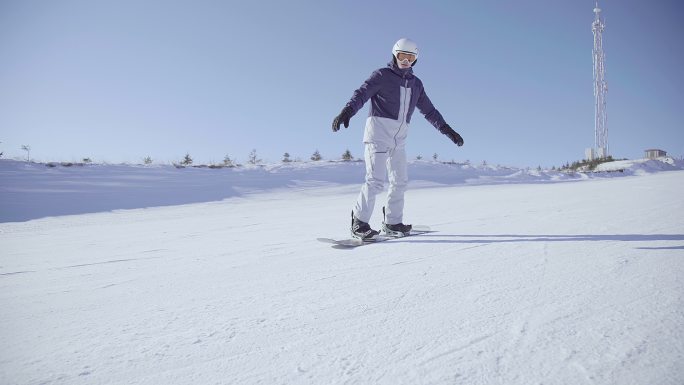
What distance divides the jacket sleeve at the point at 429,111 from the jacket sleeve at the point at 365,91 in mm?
752

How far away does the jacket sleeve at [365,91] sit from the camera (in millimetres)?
3266

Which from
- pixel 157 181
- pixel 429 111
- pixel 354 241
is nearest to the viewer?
pixel 354 241

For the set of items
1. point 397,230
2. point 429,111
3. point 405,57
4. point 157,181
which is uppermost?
point 405,57

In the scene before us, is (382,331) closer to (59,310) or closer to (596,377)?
(596,377)

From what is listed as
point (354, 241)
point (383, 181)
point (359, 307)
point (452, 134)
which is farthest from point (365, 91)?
point (359, 307)

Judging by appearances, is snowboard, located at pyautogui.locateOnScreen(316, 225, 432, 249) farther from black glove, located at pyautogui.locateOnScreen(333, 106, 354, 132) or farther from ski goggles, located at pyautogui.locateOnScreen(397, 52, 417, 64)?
ski goggles, located at pyautogui.locateOnScreen(397, 52, 417, 64)

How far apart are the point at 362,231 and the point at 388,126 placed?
109cm

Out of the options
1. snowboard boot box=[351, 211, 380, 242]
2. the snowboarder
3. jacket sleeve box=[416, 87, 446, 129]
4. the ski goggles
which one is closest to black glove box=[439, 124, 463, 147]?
jacket sleeve box=[416, 87, 446, 129]

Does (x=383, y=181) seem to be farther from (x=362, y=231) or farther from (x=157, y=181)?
(x=157, y=181)

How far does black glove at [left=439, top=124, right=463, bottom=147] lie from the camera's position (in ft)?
13.3

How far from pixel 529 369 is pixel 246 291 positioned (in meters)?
1.17

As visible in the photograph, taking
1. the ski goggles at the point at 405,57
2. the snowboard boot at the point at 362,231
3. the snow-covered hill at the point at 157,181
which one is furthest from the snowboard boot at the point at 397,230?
Answer: the snow-covered hill at the point at 157,181

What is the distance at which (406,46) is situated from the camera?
11.1 ft

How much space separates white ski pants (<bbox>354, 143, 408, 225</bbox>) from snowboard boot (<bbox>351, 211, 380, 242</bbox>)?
0.05 metres
